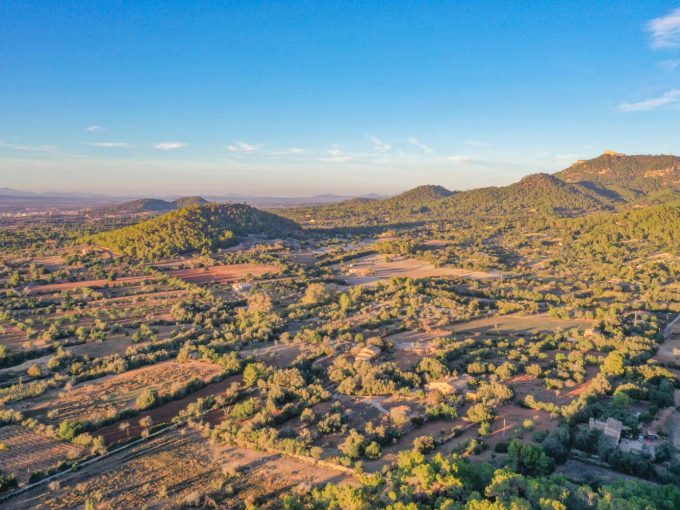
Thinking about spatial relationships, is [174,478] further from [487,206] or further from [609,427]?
[487,206]

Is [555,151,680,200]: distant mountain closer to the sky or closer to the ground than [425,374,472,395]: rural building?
closer to the sky

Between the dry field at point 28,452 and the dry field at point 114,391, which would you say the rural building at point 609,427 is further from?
the dry field at point 28,452

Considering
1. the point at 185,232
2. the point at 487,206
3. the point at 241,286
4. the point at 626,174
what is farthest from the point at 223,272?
the point at 626,174

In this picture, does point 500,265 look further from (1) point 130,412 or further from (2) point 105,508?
(2) point 105,508

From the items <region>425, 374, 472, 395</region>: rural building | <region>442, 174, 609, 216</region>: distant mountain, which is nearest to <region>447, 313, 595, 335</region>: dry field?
<region>425, 374, 472, 395</region>: rural building

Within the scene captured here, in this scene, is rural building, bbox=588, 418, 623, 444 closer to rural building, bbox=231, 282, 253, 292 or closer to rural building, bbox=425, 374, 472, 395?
rural building, bbox=425, 374, 472, 395
